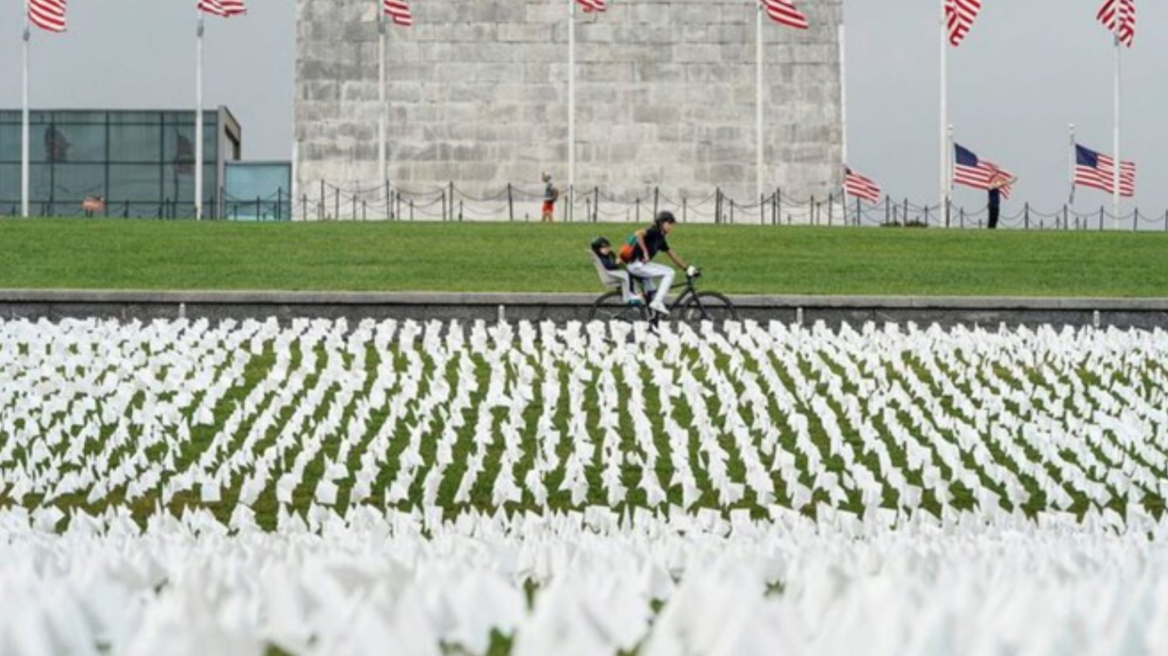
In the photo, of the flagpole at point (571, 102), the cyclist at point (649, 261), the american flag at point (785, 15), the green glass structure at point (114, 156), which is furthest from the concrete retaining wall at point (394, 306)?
the green glass structure at point (114, 156)

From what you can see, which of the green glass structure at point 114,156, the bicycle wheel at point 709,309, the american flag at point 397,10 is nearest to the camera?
the bicycle wheel at point 709,309

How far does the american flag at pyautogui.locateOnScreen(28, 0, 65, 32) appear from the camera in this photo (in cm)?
4203

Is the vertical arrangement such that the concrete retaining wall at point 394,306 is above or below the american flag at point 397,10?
below

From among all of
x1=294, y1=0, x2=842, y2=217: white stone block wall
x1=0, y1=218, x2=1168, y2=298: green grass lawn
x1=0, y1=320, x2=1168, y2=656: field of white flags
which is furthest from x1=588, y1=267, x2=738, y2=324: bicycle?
x1=294, y1=0, x2=842, y2=217: white stone block wall

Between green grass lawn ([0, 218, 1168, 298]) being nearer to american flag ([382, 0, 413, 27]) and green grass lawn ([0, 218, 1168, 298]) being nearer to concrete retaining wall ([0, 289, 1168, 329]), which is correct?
concrete retaining wall ([0, 289, 1168, 329])

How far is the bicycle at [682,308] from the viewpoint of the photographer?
20.1 meters

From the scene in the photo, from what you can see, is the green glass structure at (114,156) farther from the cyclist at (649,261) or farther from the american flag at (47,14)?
the cyclist at (649,261)

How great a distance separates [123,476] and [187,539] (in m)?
5.09

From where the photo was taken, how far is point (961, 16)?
40.5 m

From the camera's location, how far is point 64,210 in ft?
193

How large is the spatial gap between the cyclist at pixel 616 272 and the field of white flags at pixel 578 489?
1.81 ft

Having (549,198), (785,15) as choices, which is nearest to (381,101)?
(549,198)

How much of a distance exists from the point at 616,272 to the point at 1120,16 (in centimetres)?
2624

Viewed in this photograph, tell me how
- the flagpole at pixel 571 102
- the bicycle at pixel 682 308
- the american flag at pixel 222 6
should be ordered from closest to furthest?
the bicycle at pixel 682 308 → the american flag at pixel 222 6 → the flagpole at pixel 571 102
